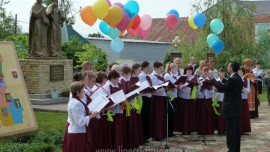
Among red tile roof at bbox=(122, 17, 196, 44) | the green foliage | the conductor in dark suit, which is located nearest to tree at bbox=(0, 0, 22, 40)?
the green foliage

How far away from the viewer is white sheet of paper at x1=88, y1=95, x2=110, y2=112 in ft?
19.8

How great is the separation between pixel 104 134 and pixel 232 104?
2.60 meters

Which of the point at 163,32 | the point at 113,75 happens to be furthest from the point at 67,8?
the point at 113,75

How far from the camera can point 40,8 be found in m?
15.8

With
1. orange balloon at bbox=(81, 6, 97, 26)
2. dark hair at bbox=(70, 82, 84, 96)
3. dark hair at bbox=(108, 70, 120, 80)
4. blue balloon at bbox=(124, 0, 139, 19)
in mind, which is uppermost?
blue balloon at bbox=(124, 0, 139, 19)

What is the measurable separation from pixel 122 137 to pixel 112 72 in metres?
1.30

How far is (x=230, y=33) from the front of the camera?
91.5ft

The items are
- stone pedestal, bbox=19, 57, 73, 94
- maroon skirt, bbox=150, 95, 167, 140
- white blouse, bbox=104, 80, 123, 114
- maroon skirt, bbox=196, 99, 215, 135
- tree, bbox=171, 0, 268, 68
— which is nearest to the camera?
white blouse, bbox=104, 80, 123, 114

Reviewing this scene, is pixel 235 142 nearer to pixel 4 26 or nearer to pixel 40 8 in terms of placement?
pixel 40 8

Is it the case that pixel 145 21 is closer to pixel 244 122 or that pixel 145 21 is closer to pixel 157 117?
pixel 244 122

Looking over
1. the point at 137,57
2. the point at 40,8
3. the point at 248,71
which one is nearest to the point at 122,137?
the point at 248,71

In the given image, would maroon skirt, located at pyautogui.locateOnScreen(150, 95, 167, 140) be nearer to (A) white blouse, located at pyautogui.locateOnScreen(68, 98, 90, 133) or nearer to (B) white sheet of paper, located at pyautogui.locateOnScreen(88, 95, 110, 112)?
(B) white sheet of paper, located at pyautogui.locateOnScreen(88, 95, 110, 112)


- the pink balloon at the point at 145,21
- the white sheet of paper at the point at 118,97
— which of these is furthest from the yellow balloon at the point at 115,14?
the white sheet of paper at the point at 118,97

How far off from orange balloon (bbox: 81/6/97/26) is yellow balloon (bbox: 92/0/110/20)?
448mm
